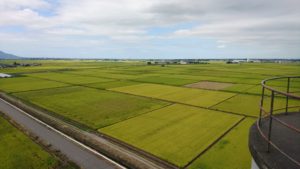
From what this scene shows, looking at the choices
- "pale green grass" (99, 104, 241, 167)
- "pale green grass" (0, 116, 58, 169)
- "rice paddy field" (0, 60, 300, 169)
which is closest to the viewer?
"pale green grass" (0, 116, 58, 169)

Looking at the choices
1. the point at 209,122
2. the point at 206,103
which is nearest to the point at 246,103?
the point at 206,103

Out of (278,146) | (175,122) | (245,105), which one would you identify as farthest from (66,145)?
(245,105)

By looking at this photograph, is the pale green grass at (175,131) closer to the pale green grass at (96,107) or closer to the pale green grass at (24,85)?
the pale green grass at (96,107)

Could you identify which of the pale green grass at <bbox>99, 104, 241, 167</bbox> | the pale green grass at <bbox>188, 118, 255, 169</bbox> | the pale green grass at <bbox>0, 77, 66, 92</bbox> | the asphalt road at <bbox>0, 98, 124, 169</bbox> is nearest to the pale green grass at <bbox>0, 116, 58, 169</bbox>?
the asphalt road at <bbox>0, 98, 124, 169</bbox>

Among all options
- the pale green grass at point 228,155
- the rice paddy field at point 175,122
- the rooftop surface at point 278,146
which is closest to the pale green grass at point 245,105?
the rice paddy field at point 175,122

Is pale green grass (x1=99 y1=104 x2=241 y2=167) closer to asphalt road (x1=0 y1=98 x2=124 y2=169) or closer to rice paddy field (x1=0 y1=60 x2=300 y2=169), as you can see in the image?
rice paddy field (x1=0 y1=60 x2=300 y2=169)
